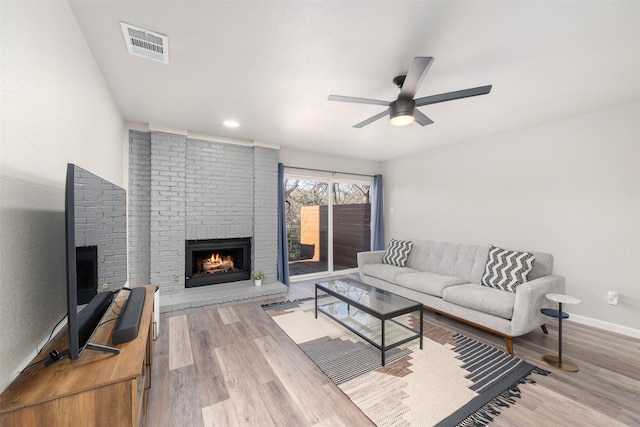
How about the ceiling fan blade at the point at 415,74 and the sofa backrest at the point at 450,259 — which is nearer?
the ceiling fan blade at the point at 415,74

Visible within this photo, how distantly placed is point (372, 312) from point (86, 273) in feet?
6.46

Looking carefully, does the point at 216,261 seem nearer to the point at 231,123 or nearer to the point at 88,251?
the point at 231,123

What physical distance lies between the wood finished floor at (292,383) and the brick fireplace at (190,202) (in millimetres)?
1073

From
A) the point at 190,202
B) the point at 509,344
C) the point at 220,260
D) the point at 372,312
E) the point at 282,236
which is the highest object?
the point at 190,202

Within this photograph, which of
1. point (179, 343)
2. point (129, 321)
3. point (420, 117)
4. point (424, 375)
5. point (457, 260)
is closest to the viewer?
point (129, 321)

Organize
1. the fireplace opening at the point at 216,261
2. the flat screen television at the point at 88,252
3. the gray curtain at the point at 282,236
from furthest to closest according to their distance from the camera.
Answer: the gray curtain at the point at 282,236
the fireplace opening at the point at 216,261
the flat screen television at the point at 88,252

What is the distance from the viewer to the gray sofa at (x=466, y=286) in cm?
236

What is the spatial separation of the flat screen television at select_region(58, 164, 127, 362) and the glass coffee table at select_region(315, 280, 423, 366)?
1851mm

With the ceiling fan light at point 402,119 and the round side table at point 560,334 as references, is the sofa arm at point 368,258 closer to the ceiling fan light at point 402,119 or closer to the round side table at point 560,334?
the round side table at point 560,334

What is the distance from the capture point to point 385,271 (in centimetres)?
378

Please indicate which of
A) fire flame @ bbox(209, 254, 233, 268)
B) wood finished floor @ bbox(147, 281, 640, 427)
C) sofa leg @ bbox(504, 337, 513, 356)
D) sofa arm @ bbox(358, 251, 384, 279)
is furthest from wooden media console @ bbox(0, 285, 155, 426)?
sofa arm @ bbox(358, 251, 384, 279)

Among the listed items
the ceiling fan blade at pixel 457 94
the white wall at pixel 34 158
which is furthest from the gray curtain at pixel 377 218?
the white wall at pixel 34 158

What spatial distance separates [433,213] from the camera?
4715mm

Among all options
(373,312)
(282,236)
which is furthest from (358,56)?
(282,236)
